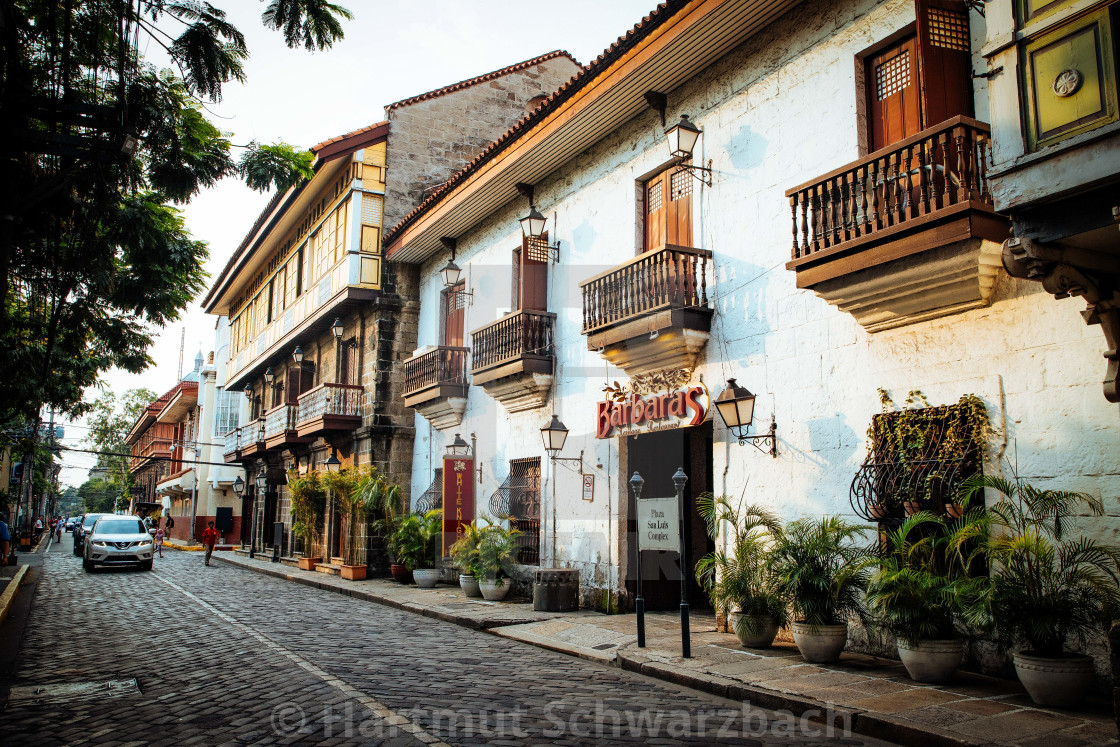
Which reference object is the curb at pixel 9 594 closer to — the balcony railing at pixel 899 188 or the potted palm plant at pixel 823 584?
the potted palm plant at pixel 823 584

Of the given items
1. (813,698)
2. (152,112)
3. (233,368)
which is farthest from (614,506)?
(233,368)

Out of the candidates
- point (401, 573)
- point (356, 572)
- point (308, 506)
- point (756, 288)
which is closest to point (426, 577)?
point (401, 573)

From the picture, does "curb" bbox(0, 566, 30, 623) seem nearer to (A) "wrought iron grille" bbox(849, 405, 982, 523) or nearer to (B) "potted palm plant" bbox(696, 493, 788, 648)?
(B) "potted palm plant" bbox(696, 493, 788, 648)

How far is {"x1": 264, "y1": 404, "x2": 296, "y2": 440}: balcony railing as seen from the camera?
24.1 metres

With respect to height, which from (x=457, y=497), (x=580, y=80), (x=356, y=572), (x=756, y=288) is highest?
(x=580, y=80)

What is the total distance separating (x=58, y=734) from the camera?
5605 millimetres

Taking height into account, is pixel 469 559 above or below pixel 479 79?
below

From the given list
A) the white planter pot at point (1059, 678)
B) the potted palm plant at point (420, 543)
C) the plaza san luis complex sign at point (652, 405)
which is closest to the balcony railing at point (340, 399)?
the potted palm plant at point (420, 543)

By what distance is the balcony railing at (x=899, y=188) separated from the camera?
23.7 ft

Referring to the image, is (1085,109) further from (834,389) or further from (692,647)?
(692,647)

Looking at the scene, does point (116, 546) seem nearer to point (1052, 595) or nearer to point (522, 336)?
point (522, 336)

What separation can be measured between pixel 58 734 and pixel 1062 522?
785cm

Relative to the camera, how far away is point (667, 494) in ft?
43.9

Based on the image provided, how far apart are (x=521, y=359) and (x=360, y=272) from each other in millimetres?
7662
